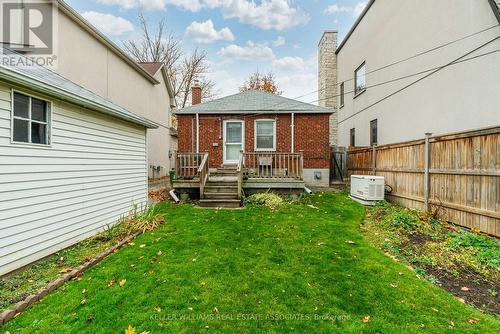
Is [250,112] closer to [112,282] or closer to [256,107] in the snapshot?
[256,107]

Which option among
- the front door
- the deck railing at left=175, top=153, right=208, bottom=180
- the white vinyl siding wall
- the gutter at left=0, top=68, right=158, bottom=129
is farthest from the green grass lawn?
the front door

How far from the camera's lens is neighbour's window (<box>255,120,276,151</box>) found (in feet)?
38.6

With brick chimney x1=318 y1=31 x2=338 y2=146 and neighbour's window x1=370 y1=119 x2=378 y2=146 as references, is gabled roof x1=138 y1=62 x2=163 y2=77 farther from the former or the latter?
neighbour's window x1=370 y1=119 x2=378 y2=146

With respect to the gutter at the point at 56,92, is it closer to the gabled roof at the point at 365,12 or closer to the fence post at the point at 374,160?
the fence post at the point at 374,160

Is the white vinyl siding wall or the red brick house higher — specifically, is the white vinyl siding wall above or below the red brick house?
below

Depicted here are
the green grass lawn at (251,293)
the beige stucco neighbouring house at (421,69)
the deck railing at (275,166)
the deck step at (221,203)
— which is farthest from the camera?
the deck railing at (275,166)

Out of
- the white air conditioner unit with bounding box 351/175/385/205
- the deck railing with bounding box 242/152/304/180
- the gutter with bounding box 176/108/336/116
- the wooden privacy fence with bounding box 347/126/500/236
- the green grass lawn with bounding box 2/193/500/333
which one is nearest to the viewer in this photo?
the green grass lawn with bounding box 2/193/500/333

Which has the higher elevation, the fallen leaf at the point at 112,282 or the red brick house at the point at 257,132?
the red brick house at the point at 257,132

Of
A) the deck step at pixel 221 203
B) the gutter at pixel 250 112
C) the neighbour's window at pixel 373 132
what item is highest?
the gutter at pixel 250 112

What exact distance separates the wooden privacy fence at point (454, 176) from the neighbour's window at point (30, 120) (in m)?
8.20

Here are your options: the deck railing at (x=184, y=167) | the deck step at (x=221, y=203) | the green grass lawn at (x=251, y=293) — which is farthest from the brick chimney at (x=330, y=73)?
the green grass lawn at (x=251, y=293)

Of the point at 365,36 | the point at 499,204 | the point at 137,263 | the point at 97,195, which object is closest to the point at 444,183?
the point at 499,204

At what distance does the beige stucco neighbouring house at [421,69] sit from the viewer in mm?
6305

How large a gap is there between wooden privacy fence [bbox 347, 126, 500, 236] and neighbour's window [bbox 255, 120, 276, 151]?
514 cm
